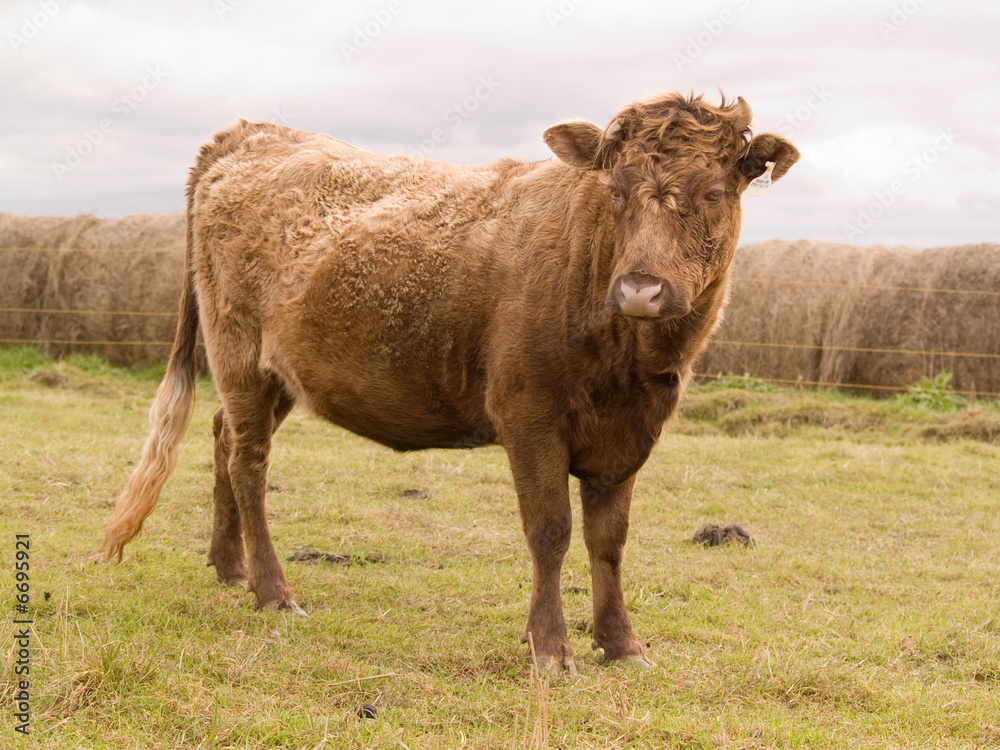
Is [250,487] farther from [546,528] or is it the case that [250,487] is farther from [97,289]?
[97,289]

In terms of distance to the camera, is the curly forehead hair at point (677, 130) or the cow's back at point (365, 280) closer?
the curly forehead hair at point (677, 130)

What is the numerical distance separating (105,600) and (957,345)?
36.1ft

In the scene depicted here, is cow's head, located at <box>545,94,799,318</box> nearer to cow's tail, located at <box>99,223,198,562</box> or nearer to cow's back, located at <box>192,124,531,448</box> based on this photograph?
cow's back, located at <box>192,124,531,448</box>

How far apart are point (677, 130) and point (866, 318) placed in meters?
9.89

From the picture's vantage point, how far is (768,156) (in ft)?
13.2

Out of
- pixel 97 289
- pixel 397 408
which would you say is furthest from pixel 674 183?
pixel 97 289

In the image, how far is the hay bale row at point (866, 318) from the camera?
12.5 meters

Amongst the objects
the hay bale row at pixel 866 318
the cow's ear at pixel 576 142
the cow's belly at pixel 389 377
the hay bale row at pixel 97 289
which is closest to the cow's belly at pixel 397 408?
the cow's belly at pixel 389 377

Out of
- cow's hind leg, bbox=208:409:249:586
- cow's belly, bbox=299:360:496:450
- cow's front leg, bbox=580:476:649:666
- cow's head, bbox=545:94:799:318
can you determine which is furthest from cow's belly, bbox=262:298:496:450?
cow's head, bbox=545:94:799:318

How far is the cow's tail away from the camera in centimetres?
512

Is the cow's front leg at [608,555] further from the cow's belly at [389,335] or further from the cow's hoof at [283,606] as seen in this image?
the cow's hoof at [283,606]

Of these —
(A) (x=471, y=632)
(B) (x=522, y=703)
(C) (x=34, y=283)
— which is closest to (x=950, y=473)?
(A) (x=471, y=632)

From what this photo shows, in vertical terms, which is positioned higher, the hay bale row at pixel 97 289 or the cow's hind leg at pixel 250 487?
the hay bale row at pixel 97 289

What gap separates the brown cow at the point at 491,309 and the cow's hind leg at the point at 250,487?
1 cm
